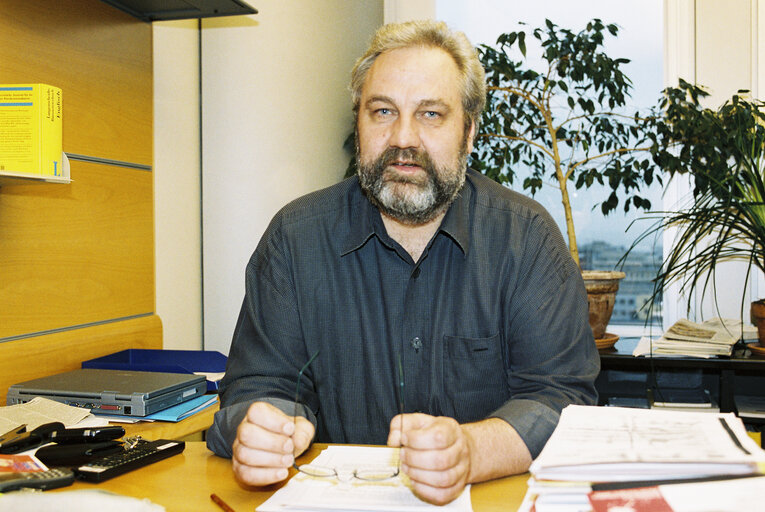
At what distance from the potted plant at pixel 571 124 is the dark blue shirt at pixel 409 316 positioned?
1.35 meters

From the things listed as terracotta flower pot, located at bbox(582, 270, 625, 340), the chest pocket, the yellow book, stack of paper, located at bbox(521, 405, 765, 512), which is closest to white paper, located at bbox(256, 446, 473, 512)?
stack of paper, located at bbox(521, 405, 765, 512)

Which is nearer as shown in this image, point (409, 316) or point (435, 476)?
point (435, 476)

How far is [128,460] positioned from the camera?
110 centimetres

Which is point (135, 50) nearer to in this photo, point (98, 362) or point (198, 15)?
point (198, 15)

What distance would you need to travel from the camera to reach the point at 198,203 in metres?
2.66

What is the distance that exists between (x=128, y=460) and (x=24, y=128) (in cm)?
85

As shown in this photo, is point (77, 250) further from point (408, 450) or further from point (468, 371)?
point (408, 450)

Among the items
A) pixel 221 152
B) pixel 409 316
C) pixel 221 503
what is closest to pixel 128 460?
pixel 221 503

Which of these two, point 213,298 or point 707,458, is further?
point 213,298

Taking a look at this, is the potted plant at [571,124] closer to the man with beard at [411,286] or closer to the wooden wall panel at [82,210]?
the man with beard at [411,286]

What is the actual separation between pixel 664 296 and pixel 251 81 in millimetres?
2201

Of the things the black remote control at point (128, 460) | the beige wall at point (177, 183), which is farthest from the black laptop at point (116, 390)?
the beige wall at point (177, 183)

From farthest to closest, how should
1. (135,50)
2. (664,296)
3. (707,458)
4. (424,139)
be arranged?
(664,296) → (135,50) → (424,139) → (707,458)

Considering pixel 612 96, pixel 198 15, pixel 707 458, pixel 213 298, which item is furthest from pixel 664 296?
pixel 707 458
